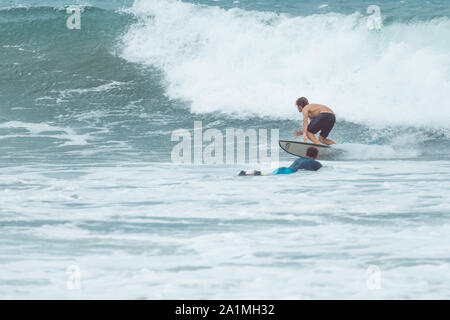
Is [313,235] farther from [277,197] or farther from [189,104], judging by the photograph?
[189,104]

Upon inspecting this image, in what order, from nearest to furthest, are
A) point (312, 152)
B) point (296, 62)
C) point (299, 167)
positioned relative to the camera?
point (299, 167), point (312, 152), point (296, 62)

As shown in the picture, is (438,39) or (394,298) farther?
(438,39)

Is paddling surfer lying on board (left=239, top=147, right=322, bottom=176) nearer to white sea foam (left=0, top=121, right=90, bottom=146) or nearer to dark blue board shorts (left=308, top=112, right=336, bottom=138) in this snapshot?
dark blue board shorts (left=308, top=112, right=336, bottom=138)

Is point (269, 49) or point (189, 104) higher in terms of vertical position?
point (269, 49)

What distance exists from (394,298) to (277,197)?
294 cm

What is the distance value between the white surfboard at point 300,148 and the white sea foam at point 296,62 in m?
3.27

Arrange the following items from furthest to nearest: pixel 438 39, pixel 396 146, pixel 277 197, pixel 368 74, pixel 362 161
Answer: pixel 438 39
pixel 368 74
pixel 396 146
pixel 362 161
pixel 277 197

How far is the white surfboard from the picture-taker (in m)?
9.98

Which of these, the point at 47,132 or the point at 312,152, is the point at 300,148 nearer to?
the point at 312,152

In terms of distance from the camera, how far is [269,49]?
16.5 meters

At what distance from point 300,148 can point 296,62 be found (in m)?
6.18

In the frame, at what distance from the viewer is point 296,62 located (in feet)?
52.2

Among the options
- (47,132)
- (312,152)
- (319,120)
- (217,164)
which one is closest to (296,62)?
(319,120)

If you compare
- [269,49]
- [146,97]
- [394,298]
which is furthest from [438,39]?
[394,298]
